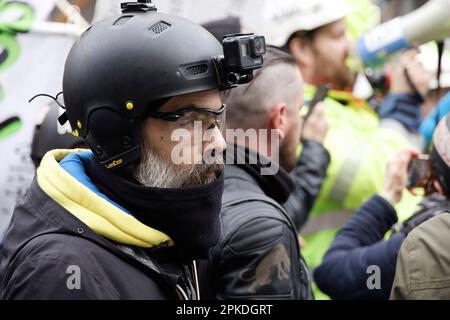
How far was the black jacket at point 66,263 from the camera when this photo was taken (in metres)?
2.10

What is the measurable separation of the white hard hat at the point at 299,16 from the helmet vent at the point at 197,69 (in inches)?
125

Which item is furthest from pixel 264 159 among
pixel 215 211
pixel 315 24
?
pixel 315 24

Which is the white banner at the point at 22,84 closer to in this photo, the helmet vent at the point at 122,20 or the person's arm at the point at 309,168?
the person's arm at the point at 309,168

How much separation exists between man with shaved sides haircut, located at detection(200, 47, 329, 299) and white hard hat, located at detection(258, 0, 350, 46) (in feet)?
5.09

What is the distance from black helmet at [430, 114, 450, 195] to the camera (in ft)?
9.69

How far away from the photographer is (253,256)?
113 inches

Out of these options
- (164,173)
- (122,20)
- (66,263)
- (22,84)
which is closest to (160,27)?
(122,20)

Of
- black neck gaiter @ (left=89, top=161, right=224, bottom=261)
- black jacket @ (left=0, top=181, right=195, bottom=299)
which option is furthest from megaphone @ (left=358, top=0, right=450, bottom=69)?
black jacket @ (left=0, top=181, right=195, bottom=299)

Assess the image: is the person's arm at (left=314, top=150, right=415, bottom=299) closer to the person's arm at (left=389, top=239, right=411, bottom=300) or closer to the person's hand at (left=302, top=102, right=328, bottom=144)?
the person's hand at (left=302, top=102, right=328, bottom=144)

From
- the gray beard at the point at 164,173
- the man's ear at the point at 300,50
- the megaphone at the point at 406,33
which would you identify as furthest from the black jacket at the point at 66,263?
the man's ear at the point at 300,50

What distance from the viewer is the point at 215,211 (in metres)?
2.47

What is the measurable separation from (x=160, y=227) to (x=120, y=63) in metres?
0.49

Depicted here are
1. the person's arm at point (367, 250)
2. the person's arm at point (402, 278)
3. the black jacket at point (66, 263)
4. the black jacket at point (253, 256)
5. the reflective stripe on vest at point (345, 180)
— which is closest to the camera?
the black jacket at point (66, 263)

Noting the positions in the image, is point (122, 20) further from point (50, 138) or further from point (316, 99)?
point (316, 99)
